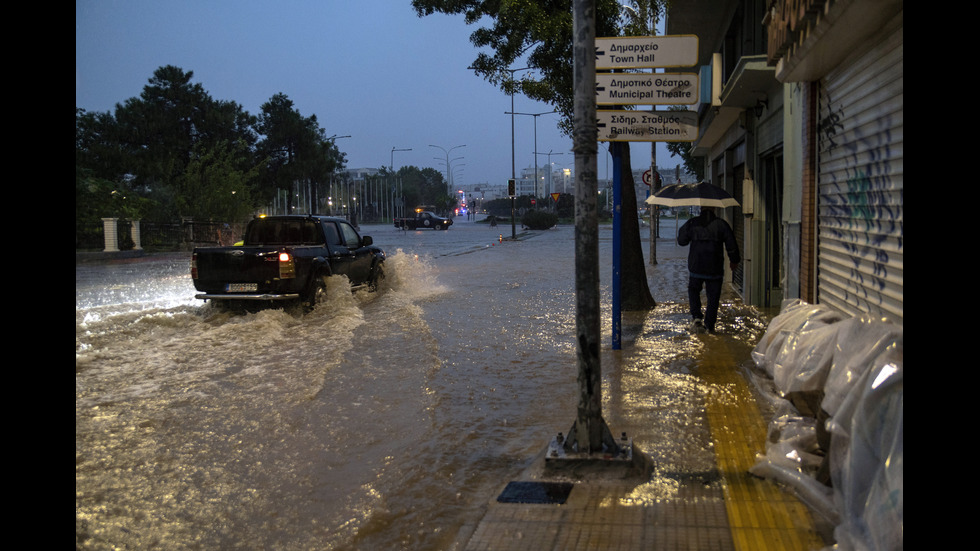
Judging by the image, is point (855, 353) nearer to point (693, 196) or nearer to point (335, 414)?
point (335, 414)

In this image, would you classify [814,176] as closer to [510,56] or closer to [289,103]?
[510,56]

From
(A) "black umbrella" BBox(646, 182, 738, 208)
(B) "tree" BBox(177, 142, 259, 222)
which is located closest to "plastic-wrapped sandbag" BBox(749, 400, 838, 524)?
(A) "black umbrella" BBox(646, 182, 738, 208)

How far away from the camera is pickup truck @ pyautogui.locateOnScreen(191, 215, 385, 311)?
1154 cm

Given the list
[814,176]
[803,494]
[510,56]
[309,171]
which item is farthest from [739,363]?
[309,171]

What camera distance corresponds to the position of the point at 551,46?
13312 millimetres

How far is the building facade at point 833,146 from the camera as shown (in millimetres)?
4961

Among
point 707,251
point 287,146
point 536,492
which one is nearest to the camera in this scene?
point 536,492

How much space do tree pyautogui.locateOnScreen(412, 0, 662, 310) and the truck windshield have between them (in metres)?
4.75

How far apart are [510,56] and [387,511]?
12.7m

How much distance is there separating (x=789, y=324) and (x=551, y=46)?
327 inches

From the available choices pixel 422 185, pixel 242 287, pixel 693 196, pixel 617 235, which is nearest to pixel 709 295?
pixel 693 196

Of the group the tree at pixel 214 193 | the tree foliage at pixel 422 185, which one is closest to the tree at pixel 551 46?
the tree at pixel 214 193

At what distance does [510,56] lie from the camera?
52.0ft

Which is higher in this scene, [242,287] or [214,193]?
[214,193]
